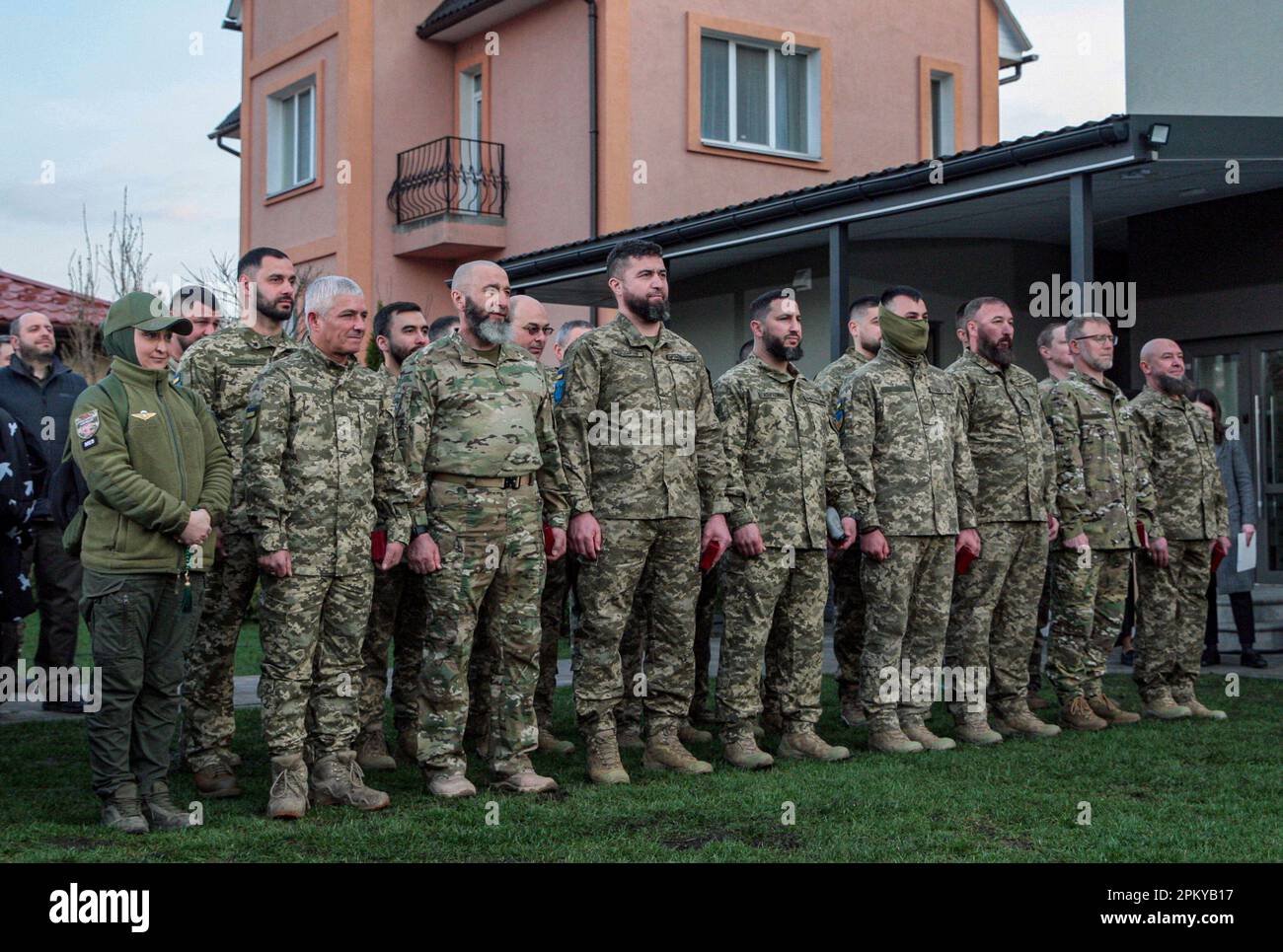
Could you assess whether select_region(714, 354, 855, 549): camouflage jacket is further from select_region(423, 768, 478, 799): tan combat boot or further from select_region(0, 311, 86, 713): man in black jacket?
select_region(0, 311, 86, 713): man in black jacket

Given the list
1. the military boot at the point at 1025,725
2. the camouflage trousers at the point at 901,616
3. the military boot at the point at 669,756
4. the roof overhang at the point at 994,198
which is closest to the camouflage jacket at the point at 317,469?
the military boot at the point at 669,756

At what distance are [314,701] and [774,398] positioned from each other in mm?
2820

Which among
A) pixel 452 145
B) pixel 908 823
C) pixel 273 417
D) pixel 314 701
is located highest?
pixel 452 145

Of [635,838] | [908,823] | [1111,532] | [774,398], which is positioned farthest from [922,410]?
[635,838]

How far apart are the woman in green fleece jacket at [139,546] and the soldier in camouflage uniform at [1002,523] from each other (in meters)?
4.27

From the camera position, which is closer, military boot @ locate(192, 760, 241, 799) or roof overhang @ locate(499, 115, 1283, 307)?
military boot @ locate(192, 760, 241, 799)

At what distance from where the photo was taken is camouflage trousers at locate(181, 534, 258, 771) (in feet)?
20.7

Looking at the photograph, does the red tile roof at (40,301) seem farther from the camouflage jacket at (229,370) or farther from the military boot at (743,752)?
the military boot at (743,752)

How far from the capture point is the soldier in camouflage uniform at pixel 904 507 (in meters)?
7.45

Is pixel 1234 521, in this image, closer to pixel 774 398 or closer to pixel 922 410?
pixel 922 410

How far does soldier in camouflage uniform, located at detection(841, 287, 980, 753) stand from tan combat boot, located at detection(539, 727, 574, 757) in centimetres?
162

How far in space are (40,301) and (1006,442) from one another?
20538 millimetres

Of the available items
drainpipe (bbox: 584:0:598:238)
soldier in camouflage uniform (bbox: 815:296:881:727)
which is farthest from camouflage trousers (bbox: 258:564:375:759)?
drainpipe (bbox: 584:0:598:238)

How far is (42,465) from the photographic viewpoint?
8.52 meters
